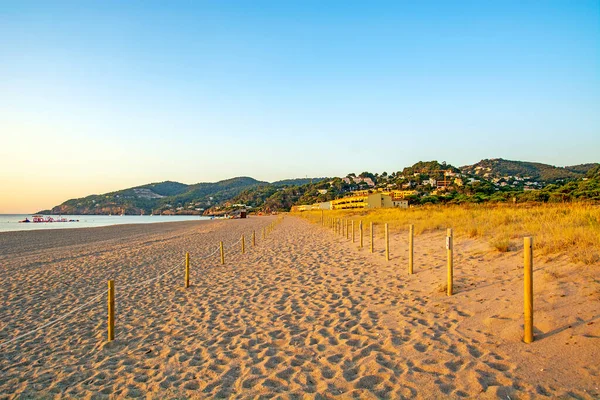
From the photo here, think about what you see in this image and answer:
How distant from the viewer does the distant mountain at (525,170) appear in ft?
237

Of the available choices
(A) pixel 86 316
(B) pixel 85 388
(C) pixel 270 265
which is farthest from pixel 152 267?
(B) pixel 85 388

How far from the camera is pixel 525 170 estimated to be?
88812 millimetres

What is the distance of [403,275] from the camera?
30.2 feet

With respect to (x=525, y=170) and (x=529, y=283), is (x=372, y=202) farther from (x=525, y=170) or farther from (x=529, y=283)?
(x=529, y=283)


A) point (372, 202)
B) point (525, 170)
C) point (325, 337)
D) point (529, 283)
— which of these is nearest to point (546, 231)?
point (529, 283)

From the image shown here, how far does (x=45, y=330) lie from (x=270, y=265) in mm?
6921

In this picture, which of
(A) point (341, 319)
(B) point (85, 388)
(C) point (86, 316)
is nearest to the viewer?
(B) point (85, 388)

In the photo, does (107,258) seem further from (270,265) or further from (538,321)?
(538,321)

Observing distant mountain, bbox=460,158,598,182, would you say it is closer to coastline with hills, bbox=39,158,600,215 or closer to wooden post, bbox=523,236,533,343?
coastline with hills, bbox=39,158,600,215

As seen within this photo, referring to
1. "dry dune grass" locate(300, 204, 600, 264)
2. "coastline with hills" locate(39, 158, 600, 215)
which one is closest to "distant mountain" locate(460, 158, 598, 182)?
"coastline with hills" locate(39, 158, 600, 215)

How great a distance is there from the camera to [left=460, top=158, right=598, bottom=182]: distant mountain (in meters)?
72.2

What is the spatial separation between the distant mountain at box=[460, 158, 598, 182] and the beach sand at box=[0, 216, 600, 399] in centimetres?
7254

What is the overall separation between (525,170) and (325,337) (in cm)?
9858

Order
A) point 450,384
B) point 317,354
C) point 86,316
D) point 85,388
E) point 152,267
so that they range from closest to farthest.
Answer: point 450,384
point 85,388
point 317,354
point 86,316
point 152,267
